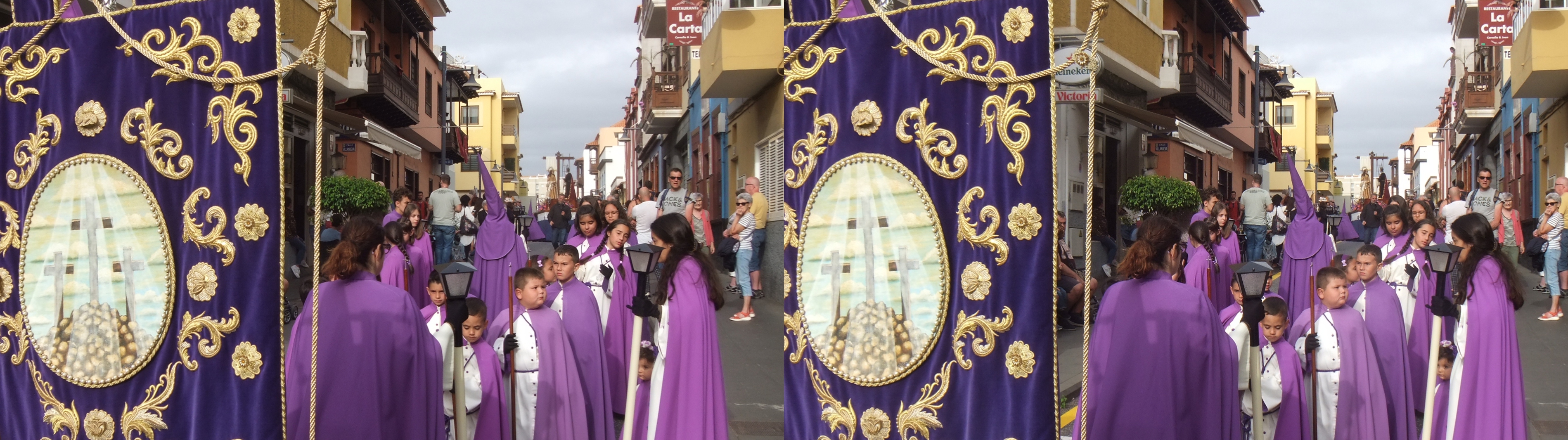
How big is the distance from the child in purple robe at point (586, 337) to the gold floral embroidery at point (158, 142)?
99.7 inches

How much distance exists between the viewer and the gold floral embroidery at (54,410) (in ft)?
18.2

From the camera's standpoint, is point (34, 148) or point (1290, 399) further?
point (1290, 399)

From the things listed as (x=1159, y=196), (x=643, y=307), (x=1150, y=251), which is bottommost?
(x=643, y=307)

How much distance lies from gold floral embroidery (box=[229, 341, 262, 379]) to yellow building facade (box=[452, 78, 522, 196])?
4408 centimetres

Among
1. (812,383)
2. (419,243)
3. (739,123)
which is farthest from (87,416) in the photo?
(739,123)

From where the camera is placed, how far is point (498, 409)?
6945 mm

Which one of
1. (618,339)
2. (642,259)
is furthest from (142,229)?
(618,339)

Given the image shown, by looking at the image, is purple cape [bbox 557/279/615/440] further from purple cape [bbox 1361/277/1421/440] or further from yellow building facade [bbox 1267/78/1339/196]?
yellow building facade [bbox 1267/78/1339/196]

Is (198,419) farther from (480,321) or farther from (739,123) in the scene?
(739,123)

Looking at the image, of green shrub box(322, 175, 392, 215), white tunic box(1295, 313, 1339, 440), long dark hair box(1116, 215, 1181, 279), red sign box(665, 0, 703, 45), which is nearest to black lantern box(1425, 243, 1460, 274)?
white tunic box(1295, 313, 1339, 440)

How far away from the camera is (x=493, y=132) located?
56.8 metres

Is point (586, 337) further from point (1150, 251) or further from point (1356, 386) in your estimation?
point (1356, 386)

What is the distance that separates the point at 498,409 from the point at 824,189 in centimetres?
245

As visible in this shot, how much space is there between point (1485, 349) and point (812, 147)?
3950 mm
